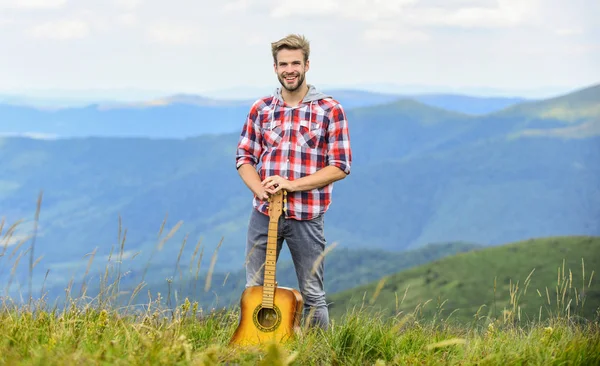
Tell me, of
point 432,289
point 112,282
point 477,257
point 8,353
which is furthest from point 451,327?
point 477,257

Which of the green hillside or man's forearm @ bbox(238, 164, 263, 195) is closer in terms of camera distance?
man's forearm @ bbox(238, 164, 263, 195)

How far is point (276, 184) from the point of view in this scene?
5109 mm

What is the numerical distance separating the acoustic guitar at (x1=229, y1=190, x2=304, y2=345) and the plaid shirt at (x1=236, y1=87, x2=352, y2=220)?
0.55ft

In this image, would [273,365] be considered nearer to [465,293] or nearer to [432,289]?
[465,293]

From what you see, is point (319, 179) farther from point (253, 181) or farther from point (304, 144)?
point (253, 181)

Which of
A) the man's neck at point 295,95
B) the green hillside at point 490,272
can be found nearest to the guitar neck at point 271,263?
the man's neck at point 295,95

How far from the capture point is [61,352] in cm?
377

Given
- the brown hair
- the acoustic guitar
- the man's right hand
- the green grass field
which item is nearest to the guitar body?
the acoustic guitar

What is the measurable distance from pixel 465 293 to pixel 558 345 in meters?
61.6

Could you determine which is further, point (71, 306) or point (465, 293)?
point (465, 293)

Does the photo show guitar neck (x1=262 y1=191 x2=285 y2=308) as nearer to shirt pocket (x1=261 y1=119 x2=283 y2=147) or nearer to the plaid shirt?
the plaid shirt

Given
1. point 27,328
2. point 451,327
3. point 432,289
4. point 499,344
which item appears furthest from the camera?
point 432,289

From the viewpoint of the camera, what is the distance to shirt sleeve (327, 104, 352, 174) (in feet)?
17.2

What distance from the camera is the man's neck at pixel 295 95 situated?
5.28 meters
